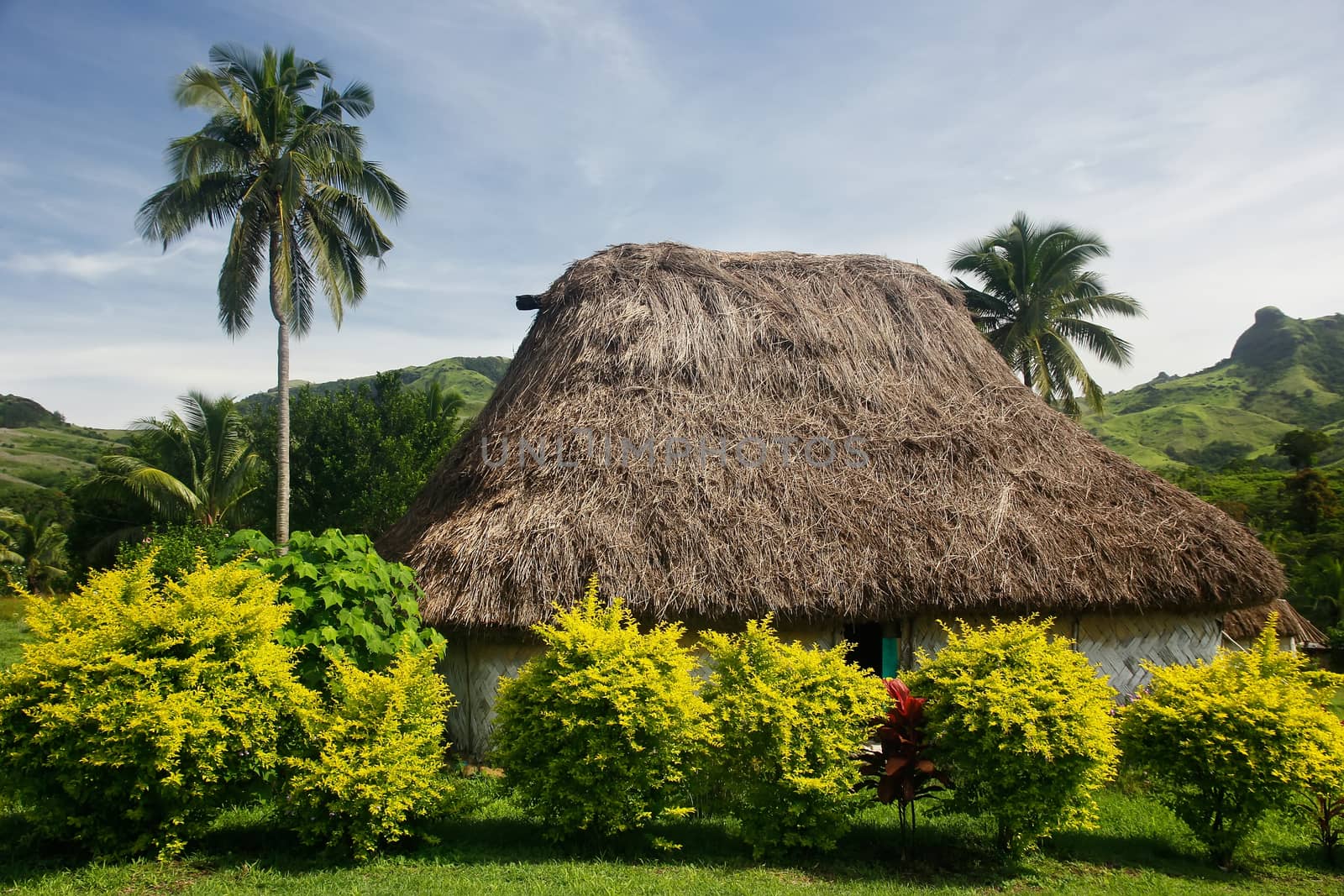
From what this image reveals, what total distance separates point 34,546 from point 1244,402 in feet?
296

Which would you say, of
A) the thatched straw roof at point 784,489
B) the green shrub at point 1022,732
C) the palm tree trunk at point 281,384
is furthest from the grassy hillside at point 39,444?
the green shrub at point 1022,732

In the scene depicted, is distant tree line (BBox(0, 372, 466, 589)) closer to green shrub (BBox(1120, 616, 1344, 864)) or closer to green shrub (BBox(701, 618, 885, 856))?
green shrub (BBox(701, 618, 885, 856))

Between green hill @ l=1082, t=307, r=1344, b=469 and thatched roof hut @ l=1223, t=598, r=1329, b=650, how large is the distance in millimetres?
40529

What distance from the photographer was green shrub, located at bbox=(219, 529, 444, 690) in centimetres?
645

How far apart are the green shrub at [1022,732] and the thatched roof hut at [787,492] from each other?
236 cm

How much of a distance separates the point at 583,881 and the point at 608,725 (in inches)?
39.5

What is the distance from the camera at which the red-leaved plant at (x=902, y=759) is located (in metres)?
5.92

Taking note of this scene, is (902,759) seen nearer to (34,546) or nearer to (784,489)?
(784,489)

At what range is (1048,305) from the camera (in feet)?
63.8

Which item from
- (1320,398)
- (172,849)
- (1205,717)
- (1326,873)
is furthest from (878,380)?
(1320,398)

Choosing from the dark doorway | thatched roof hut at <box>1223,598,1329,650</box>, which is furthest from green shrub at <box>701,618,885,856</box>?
thatched roof hut at <box>1223,598,1329,650</box>

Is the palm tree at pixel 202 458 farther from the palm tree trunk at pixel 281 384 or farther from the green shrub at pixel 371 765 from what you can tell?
the green shrub at pixel 371 765

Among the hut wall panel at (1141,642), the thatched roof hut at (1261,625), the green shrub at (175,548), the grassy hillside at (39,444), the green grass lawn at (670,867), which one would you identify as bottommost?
the green grass lawn at (670,867)

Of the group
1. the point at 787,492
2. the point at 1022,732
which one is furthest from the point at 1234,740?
the point at 787,492
